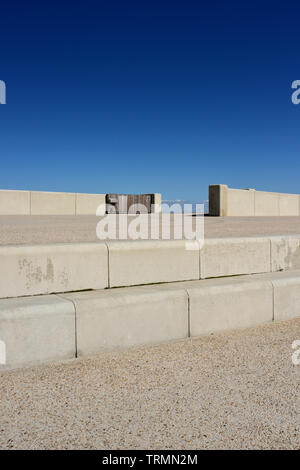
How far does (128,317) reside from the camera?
391 cm

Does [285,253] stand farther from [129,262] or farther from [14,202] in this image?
[14,202]

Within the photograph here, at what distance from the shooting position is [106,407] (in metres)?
2.85

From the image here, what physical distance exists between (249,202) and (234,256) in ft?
49.5

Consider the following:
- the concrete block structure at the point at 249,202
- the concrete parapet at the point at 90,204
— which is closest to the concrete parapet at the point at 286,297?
the concrete block structure at the point at 249,202

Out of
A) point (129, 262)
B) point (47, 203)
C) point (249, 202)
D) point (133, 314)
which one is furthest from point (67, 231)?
point (249, 202)

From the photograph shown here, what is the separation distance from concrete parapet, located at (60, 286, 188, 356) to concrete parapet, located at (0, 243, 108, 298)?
213 mm

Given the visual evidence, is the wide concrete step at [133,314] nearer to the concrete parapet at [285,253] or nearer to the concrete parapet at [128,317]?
the concrete parapet at [128,317]

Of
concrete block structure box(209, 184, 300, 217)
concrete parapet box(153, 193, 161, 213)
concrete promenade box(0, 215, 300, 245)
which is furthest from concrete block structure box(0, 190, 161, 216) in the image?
concrete promenade box(0, 215, 300, 245)

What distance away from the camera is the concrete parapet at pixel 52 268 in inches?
152

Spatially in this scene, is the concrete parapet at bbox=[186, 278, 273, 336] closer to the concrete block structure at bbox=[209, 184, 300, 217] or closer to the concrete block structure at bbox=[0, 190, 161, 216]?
the concrete block structure at bbox=[209, 184, 300, 217]

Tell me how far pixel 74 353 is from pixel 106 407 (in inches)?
34.9

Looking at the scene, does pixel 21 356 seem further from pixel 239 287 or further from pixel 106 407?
pixel 239 287

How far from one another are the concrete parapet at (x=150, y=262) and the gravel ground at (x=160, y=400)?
895 millimetres

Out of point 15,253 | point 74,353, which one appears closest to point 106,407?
point 74,353
